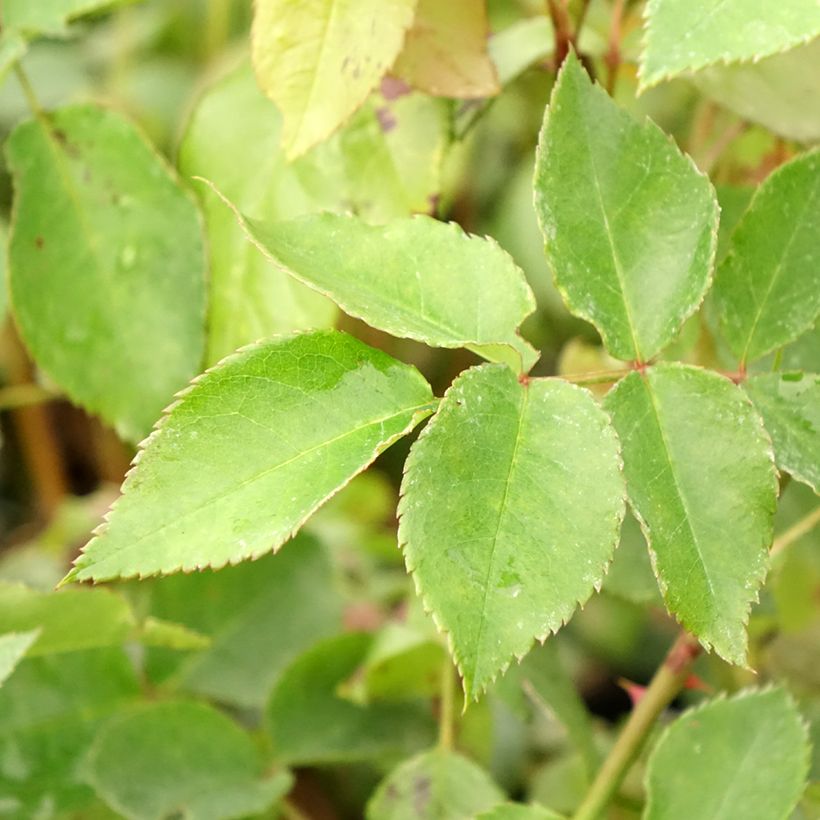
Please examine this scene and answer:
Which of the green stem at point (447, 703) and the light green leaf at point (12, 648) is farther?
the green stem at point (447, 703)

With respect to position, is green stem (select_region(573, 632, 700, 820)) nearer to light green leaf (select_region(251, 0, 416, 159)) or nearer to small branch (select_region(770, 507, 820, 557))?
small branch (select_region(770, 507, 820, 557))

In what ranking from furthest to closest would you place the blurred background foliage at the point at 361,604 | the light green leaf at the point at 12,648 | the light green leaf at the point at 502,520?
1. the blurred background foliage at the point at 361,604
2. the light green leaf at the point at 12,648
3. the light green leaf at the point at 502,520

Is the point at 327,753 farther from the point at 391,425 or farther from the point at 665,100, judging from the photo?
the point at 665,100

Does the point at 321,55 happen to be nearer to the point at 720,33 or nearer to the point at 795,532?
the point at 720,33

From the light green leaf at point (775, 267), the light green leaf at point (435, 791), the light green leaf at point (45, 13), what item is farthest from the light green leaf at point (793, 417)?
the light green leaf at point (45, 13)

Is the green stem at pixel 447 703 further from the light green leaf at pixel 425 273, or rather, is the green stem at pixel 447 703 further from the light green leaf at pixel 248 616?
the light green leaf at pixel 425 273

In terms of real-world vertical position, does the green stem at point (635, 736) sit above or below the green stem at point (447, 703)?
above
